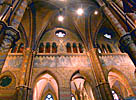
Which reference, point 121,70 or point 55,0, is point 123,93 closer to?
point 121,70

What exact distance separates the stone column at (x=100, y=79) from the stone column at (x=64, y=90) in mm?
2399

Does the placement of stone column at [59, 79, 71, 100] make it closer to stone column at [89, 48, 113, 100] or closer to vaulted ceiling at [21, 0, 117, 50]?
stone column at [89, 48, 113, 100]

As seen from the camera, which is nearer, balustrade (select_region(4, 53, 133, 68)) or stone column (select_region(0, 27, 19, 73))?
stone column (select_region(0, 27, 19, 73))

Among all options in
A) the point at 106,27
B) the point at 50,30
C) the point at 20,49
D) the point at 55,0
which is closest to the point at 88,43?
the point at 106,27

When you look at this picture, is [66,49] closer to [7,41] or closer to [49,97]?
[7,41]

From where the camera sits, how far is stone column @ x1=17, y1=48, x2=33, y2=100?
24.0 feet

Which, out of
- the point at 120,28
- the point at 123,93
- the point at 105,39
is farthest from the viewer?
the point at 105,39

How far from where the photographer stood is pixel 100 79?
8.59m

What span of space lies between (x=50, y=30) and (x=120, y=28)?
8.74 meters

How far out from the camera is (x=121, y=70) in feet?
33.0

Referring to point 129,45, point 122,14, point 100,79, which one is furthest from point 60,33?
point 129,45

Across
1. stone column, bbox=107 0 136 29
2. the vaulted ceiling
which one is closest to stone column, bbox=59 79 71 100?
the vaulted ceiling

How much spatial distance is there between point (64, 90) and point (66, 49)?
438 cm

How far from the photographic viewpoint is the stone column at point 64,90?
800 cm
